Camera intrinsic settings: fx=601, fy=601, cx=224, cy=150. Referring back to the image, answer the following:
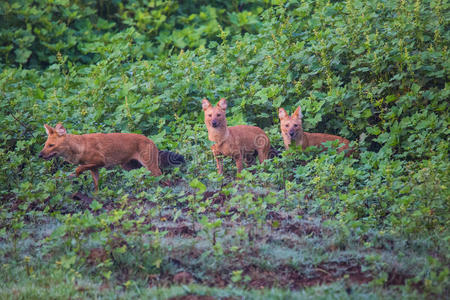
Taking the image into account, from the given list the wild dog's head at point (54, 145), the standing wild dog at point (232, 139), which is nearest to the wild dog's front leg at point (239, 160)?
the standing wild dog at point (232, 139)

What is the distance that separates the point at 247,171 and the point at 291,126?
1.61 meters

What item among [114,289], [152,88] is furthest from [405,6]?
[114,289]

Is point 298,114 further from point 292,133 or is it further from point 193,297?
point 193,297

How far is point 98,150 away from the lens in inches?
281

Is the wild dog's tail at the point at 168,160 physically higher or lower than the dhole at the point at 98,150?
lower

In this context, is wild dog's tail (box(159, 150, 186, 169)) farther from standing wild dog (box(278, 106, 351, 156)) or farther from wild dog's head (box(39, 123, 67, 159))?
standing wild dog (box(278, 106, 351, 156))

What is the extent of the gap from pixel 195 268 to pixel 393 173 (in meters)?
2.85

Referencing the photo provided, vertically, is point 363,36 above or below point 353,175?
above

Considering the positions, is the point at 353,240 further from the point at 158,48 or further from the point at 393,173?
the point at 158,48

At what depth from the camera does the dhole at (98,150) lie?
7035 millimetres

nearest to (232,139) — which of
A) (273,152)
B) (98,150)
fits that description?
(273,152)

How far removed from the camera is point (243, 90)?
9.12 metres

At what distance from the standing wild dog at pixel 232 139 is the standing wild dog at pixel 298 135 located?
0.96ft

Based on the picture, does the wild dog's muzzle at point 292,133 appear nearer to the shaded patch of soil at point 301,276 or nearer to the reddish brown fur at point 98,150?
the reddish brown fur at point 98,150
